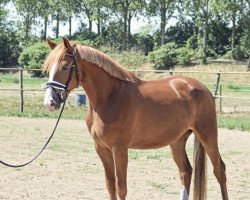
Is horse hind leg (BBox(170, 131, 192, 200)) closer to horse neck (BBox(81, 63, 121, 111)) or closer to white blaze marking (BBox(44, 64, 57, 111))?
horse neck (BBox(81, 63, 121, 111))

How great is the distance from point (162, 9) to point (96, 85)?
40.3 metres

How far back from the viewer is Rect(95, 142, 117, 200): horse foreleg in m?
4.14

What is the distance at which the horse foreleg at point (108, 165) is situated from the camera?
163 inches

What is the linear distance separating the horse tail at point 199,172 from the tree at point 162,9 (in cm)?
3804

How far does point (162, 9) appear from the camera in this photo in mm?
43188

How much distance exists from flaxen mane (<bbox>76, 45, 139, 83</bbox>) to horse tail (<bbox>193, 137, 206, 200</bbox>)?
3.87 ft

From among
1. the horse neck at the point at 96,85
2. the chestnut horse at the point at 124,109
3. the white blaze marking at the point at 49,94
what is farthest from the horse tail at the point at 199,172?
the white blaze marking at the point at 49,94

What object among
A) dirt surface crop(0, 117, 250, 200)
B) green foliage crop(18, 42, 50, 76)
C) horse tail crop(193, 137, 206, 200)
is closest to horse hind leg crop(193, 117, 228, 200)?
horse tail crop(193, 137, 206, 200)

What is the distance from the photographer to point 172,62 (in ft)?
117

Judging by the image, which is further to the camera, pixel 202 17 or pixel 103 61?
pixel 202 17

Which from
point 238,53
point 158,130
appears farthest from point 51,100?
point 238,53

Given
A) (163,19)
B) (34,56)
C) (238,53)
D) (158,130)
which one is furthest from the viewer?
(163,19)

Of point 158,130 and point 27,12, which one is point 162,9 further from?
point 158,130

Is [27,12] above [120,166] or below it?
above
